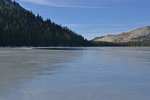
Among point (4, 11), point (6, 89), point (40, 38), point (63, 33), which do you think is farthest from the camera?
point (63, 33)

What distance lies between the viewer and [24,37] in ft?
391

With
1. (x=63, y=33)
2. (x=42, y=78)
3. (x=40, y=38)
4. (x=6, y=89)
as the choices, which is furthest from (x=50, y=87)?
(x=63, y=33)

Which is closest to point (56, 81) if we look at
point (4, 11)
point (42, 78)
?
point (42, 78)

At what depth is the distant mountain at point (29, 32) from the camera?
112 meters

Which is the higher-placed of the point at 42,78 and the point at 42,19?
the point at 42,19

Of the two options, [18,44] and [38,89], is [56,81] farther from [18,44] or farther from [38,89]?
[18,44]

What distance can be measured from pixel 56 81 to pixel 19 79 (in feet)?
6.13

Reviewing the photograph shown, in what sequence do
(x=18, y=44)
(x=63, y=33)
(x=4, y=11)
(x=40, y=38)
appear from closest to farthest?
(x=18, y=44)
(x=40, y=38)
(x=4, y=11)
(x=63, y=33)

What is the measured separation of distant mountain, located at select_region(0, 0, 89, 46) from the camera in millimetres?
111588

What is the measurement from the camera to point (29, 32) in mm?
127562

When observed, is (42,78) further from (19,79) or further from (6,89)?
(6,89)

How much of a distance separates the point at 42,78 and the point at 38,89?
11.7 feet

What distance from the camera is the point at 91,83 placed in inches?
625

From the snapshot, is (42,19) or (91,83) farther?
(42,19)
